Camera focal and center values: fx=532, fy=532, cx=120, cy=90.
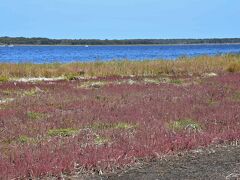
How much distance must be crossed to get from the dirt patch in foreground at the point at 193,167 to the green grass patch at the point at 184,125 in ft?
5.92

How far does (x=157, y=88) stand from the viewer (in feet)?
67.8

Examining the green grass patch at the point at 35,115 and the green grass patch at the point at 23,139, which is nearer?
the green grass patch at the point at 23,139

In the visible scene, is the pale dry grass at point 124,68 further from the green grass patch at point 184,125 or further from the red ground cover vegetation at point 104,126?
the green grass patch at point 184,125

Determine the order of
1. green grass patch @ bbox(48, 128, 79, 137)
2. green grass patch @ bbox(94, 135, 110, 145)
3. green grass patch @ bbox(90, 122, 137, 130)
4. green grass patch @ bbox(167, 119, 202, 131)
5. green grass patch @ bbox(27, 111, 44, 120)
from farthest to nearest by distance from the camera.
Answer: green grass patch @ bbox(27, 111, 44, 120) < green grass patch @ bbox(90, 122, 137, 130) < green grass patch @ bbox(167, 119, 202, 131) < green grass patch @ bbox(48, 128, 79, 137) < green grass patch @ bbox(94, 135, 110, 145)

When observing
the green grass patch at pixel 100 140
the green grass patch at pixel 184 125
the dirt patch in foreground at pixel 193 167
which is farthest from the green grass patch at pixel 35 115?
the dirt patch in foreground at pixel 193 167

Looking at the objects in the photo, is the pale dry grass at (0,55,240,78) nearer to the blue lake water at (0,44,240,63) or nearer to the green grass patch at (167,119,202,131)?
the blue lake water at (0,44,240,63)

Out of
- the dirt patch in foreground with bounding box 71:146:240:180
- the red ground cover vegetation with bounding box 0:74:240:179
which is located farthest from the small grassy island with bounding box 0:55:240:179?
Result: the dirt patch in foreground with bounding box 71:146:240:180

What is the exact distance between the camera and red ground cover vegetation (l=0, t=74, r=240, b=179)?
8516mm

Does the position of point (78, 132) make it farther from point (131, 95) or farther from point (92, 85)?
point (92, 85)

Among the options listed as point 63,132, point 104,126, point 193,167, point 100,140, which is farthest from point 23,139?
point 193,167

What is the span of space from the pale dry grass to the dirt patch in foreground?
19965 mm

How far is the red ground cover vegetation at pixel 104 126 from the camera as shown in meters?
8.52

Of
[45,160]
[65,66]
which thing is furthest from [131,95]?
[65,66]

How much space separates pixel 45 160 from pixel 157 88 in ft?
41.6
